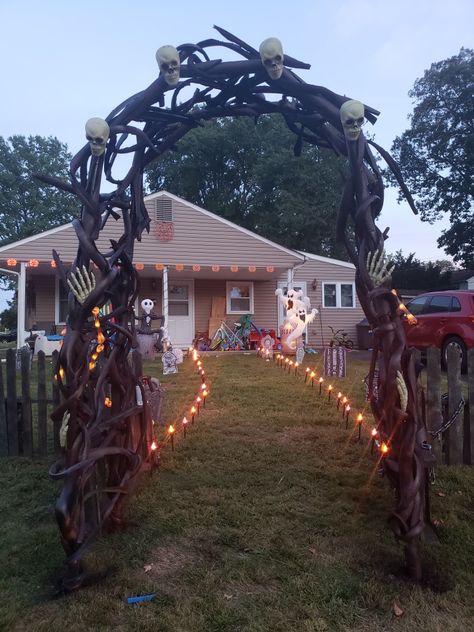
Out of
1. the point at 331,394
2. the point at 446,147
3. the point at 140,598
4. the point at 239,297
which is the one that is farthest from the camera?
the point at 446,147

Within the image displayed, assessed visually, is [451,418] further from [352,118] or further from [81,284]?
[81,284]

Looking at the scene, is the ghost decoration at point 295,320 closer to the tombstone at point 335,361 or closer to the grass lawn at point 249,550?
the tombstone at point 335,361

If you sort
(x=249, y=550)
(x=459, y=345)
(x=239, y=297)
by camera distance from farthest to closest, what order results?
(x=239, y=297), (x=459, y=345), (x=249, y=550)

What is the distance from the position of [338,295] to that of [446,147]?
2033 centimetres

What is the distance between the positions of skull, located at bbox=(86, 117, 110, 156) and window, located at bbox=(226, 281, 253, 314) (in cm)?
1512

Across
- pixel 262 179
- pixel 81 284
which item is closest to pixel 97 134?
pixel 81 284

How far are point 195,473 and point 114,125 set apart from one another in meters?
2.95

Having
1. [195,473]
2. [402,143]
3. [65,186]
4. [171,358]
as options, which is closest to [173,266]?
[171,358]

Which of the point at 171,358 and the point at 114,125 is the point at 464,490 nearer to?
the point at 114,125

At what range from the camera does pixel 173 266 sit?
15.8 m

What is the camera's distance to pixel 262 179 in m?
34.4

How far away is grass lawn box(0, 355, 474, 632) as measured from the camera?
2.49 metres

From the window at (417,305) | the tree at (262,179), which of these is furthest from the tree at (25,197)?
the window at (417,305)

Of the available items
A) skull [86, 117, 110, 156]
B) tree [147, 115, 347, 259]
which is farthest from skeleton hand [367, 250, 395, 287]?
tree [147, 115, 347, 259]
